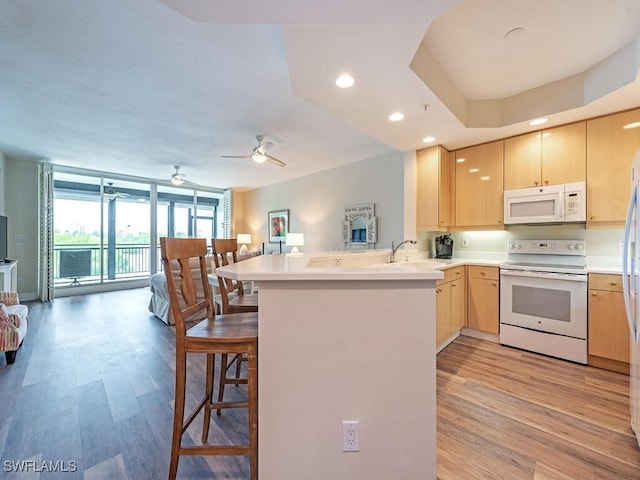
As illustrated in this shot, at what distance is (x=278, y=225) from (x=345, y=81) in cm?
480

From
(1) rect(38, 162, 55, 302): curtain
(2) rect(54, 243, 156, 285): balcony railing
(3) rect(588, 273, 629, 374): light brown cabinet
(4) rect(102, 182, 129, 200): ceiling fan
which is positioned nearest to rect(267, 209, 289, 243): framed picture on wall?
(2) rect(54, 243, 156, 285): balcony railing

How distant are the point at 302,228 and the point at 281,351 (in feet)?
15.9

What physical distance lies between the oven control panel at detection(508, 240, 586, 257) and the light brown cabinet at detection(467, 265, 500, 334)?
1.31 ft

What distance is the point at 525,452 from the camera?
4.85 ft

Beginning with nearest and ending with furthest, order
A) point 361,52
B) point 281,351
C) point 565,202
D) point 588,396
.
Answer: point 281,351 → point 361,52 → point 588,396 → point 565,202

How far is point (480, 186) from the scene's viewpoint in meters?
3.25

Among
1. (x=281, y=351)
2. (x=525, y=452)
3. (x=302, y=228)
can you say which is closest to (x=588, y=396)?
(x=525, y=452)

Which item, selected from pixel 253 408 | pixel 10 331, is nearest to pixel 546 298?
pixel 253 408

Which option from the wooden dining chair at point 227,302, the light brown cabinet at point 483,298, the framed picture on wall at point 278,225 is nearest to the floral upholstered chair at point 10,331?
the wooden dining chair at point 227,302

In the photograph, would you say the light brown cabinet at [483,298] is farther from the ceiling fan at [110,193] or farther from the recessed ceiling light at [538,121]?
the ceiling fan at [110,193]

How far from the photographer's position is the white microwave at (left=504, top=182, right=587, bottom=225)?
2.60 meters

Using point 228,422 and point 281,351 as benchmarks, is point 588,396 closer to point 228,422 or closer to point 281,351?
point 281,351

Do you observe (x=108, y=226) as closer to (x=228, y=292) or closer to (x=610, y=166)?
(x=228, y=292)

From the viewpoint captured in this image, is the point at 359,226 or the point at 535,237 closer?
the point at 535,237
